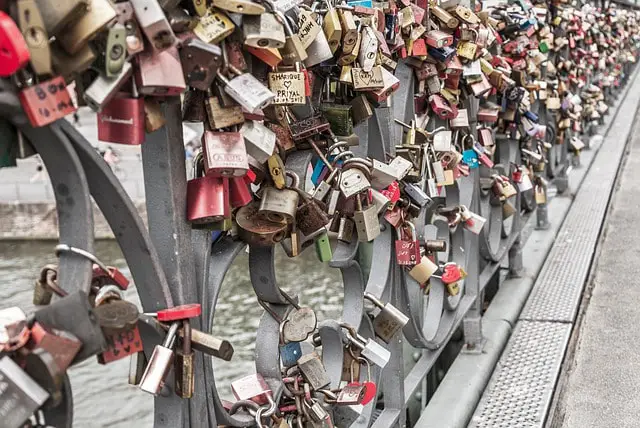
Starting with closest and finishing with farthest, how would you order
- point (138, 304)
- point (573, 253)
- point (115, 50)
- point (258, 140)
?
point (115, 50) < point (258, 140) < point (573, 253) < point (138, 304)

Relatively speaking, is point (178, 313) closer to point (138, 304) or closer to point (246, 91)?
point (246, 91)

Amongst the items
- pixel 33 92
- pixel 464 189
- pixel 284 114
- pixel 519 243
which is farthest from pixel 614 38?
pixel 33 92

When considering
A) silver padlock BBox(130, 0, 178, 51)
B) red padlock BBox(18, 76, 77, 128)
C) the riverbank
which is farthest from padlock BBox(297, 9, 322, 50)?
the riverbank

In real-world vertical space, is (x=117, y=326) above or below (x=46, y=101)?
below

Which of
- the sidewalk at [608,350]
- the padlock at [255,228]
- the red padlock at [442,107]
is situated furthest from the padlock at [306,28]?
the sidewalk at [608,350]

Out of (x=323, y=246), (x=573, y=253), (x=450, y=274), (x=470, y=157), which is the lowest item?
(x=573, y=253)

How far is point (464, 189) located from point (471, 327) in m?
0.43

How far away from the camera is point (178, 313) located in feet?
2.95

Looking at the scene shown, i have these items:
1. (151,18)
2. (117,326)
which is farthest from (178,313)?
(151,18)

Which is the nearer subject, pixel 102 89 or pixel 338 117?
pixel 102 89

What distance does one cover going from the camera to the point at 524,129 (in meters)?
3.04

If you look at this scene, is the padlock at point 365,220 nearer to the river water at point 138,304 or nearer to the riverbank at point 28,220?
the river water at point 138,304

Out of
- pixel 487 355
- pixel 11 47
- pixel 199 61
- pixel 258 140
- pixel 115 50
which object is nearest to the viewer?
pixel 11 47

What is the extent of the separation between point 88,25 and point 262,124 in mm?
363
